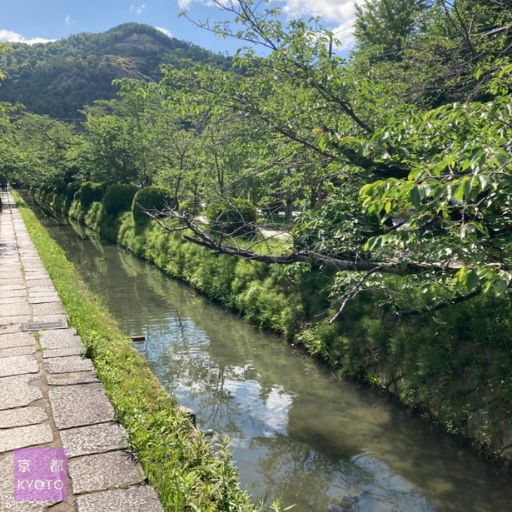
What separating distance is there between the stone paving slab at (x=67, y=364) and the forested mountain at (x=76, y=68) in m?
→ 51.2

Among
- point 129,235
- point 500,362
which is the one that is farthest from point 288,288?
point 129,235

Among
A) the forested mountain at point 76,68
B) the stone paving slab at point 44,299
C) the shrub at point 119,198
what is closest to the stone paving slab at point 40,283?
the stone paving slab at point 44,299

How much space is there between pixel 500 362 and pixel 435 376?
0.89 metres

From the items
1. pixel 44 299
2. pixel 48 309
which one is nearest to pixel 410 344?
pixel 48 309

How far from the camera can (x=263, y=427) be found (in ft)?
19.0

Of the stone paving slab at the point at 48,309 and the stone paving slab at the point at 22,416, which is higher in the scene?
the stone paving slab at the point at 48,309

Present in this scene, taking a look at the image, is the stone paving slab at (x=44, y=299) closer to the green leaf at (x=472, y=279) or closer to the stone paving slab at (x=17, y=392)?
the stone paving slab at (x=17, y=392)

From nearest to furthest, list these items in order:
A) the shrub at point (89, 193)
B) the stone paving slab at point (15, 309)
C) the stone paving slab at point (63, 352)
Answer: the stone paving slab at point (63, 352) → the stone paving slab at point (15, 309) → the shrub at point (89, 193)

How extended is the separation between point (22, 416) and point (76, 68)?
111 meters

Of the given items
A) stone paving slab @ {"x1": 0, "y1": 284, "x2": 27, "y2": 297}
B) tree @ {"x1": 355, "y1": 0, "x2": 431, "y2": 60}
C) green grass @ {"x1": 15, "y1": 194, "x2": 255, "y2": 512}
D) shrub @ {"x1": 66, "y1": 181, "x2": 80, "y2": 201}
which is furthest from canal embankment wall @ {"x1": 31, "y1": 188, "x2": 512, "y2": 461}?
shrub @ {"x1": 66, "y1": 181, "x2": 80, "y2": 201}

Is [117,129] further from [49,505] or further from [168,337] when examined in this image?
[49,505]

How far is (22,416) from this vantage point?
3.53 metres

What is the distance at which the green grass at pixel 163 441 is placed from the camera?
274 centimetres

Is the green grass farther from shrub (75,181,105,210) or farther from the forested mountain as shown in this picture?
the forested mountain
